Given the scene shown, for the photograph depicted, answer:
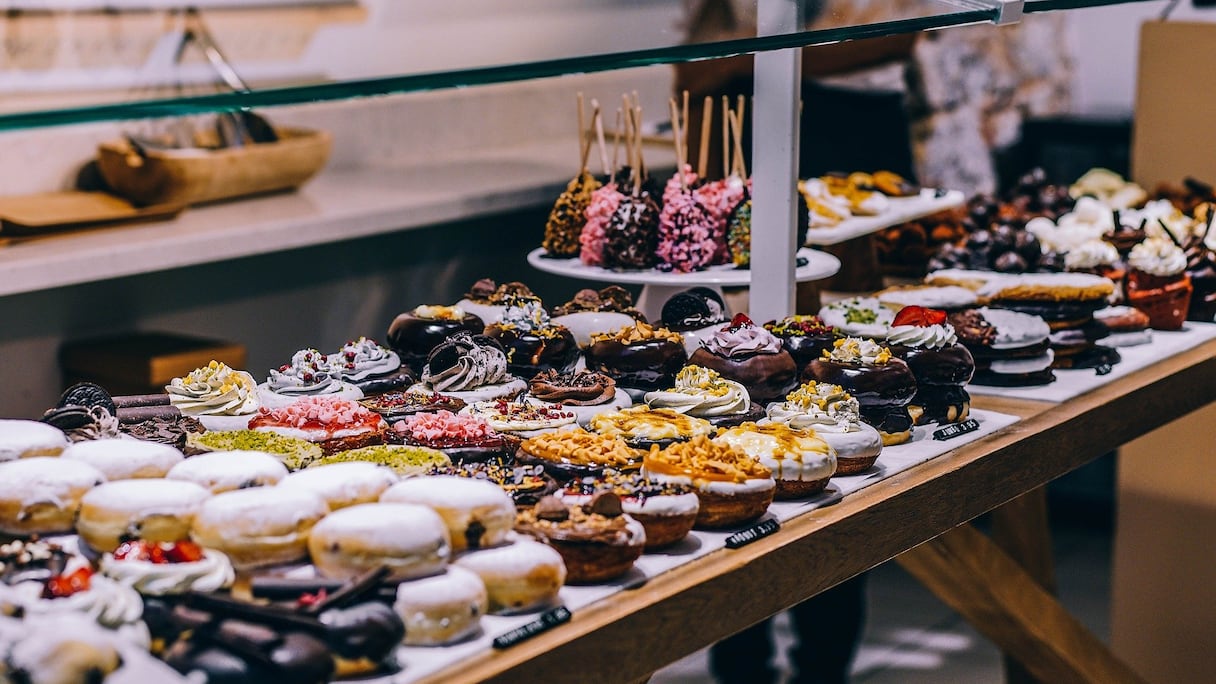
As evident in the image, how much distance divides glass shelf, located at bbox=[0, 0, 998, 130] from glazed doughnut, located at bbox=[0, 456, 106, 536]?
467 mm

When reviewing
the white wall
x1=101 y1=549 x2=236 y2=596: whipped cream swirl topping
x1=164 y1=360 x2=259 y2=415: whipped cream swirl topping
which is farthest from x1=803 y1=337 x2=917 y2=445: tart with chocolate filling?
the white wall

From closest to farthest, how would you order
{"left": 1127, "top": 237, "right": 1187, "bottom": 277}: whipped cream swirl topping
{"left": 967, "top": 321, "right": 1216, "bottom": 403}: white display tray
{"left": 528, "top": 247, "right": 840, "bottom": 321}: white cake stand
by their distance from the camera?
{"left": 967, "top": 321, "right": 1216, "bottom": 403}: white display tray
{"left": 528, "top": 247, "right": 840, "bottom": 321}: white cake stand
{"left": 1127, "top": 237, "right": 1187, "bottom": 277}: whipped cream swirl topping

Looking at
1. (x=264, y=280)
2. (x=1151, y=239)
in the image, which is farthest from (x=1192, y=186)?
(x=264, y=280)

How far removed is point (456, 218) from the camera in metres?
4.84

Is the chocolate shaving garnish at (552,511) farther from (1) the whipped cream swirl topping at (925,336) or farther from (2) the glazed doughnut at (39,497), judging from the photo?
(1) the whipped cream swirl topping at (925,336)

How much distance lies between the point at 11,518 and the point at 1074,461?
1.61 m

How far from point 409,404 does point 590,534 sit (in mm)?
599

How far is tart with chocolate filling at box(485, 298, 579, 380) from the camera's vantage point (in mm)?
2398

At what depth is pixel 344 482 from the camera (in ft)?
5.48

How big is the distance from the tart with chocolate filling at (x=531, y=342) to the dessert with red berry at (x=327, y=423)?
378mm

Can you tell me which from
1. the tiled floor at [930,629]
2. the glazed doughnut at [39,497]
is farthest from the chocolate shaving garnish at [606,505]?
the tiled floor at [930,629]

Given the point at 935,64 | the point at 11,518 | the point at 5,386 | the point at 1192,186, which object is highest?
the point at 935,64

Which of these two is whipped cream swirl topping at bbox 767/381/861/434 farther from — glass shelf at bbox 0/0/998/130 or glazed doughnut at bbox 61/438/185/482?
glazed doughnut at bbox 61/438/185/482

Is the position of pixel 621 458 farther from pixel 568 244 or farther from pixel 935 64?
pixel 935 64
